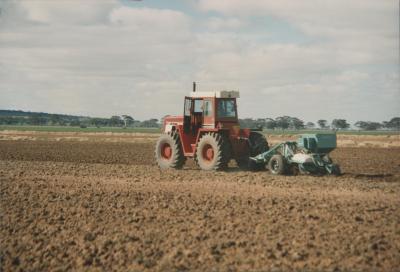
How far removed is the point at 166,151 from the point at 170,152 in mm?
191

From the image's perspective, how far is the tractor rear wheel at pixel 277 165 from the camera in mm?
15359

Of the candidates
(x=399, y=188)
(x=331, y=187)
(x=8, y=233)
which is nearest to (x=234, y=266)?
(x=8, y=233)

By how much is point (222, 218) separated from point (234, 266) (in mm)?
2558

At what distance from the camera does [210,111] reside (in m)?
16.8

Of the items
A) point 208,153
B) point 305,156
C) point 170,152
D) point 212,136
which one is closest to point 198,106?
point 212,136

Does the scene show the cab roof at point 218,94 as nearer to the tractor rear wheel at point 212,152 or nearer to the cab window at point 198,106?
the cab window at point 198,106

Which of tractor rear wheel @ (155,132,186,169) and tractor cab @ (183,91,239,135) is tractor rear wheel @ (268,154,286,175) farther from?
tractor rear wheel @ (155,132,186,169)

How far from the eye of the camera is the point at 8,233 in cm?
922

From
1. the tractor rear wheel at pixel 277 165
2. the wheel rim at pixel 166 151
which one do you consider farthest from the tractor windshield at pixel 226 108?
the wheel rim at pixel 166 151

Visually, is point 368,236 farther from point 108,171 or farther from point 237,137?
point 108,171

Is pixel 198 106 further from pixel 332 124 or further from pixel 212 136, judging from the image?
pixel 332 124

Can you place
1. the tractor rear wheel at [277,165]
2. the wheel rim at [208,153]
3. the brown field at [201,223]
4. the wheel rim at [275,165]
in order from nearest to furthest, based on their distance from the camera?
the brown field at [201,223] → the tractor rear wheel at [277,165] → the wheel rim at [275,165] → the wheel rim at [208,153]

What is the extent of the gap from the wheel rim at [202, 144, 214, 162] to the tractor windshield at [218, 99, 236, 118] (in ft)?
3.38

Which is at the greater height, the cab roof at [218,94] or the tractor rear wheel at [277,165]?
the cab roof at [218,94]
